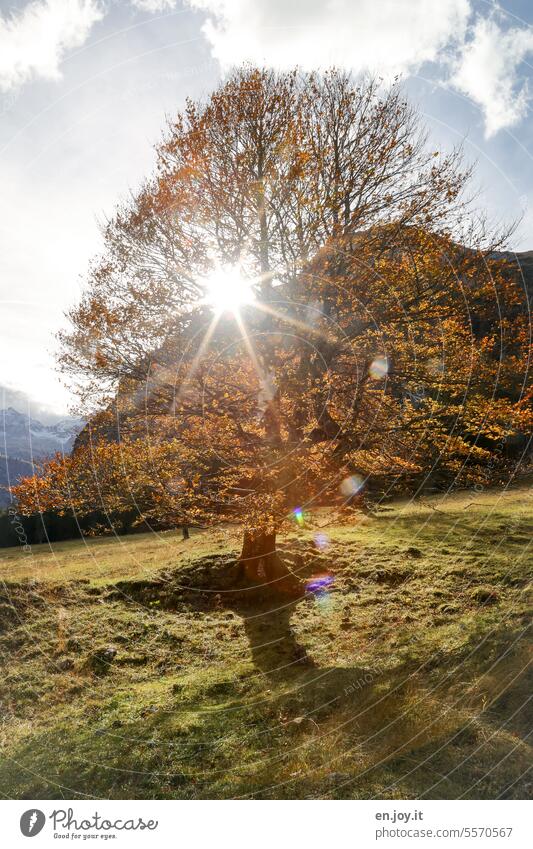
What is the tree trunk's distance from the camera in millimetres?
18766

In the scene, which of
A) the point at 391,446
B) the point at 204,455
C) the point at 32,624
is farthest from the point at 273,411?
the point at 32,624

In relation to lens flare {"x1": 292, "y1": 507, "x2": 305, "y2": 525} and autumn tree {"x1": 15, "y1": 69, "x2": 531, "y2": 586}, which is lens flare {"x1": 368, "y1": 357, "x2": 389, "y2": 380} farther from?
lens flare {"x1": 292, "y1": 507, "x2": 305, "y2": 525}

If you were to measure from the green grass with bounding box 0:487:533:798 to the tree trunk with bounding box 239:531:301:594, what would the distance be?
897mm

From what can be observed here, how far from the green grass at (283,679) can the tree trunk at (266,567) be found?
897 millimetres

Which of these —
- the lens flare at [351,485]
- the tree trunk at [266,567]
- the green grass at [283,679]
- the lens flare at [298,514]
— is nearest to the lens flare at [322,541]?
the green grass at [283,679]

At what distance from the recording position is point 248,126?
552 inches

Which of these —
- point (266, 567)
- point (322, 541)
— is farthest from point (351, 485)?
point (266, 567)

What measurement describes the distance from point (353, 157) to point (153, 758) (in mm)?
16104

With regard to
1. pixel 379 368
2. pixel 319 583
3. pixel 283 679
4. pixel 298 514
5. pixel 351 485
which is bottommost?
pixel 283 679

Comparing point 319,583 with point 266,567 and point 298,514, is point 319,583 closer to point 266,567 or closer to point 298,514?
point 266,567

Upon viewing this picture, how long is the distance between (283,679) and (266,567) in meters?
6.97

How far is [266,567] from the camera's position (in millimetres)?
19219

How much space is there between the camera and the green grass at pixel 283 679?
817cm

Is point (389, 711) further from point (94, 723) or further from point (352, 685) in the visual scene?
point (94, 723)
